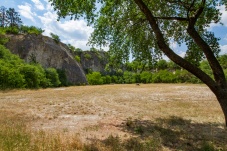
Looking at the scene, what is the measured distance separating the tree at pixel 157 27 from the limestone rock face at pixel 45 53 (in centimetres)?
5022

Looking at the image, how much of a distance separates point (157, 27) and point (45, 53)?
57.9 metres

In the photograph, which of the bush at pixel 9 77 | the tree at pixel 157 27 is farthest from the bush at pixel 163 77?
the tree at pixel 157 27

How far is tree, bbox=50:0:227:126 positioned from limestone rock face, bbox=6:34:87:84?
50.2 metres

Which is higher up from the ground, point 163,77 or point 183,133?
point 163,77

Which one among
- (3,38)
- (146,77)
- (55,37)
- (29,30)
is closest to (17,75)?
(3,38)

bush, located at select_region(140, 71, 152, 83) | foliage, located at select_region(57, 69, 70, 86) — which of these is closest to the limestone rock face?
foliage, located at select_region(57, 69, 70, 86)

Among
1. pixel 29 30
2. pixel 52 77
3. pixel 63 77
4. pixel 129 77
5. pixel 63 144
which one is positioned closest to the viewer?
pixel 63 144

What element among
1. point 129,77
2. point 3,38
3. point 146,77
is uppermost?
point 3,38

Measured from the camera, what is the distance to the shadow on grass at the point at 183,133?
7.48m

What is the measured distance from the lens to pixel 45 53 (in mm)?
61000

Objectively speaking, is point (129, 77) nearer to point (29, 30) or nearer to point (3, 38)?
point (29, 30)

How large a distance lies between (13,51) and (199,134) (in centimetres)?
5554

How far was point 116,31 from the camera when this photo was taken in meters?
11.4

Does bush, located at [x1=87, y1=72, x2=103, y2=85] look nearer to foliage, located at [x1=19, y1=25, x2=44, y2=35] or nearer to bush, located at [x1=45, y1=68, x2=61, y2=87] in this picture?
foliage, located at [x1=19, y1=25, x2=44, y2=35]
